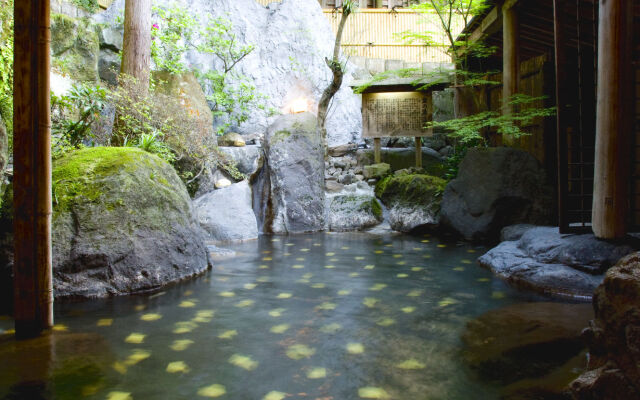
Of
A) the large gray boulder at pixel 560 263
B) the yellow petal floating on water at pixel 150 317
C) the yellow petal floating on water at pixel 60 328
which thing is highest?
the large gray boulder at pixel 560 263

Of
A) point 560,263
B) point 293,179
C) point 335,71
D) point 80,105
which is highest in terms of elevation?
point 335,71

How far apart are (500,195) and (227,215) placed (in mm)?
5080

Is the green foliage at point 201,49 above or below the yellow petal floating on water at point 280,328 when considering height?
above

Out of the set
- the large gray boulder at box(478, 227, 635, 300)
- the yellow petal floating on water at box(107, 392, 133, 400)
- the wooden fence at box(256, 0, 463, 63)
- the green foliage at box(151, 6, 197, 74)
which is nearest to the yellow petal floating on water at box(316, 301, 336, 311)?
the yellow petal floating on water at box(107, 392, 133, 400)

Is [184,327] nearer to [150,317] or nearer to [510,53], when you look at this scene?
[150,317]

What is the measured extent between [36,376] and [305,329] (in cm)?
185

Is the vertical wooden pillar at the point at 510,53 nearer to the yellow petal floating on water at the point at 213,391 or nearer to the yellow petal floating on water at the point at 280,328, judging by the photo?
the yellow petal floating on water at the point at 280,328

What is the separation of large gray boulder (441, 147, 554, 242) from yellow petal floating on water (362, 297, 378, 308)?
160 inches

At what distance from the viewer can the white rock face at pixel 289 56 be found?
18.6 metres

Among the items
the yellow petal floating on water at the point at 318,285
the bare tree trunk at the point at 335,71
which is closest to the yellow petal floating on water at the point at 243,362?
the yellow petal floating on water at the point at 318,285

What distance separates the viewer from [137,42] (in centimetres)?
874

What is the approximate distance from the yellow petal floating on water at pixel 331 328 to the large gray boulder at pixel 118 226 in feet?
7.05

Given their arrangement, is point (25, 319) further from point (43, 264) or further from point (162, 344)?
point (162, 344)

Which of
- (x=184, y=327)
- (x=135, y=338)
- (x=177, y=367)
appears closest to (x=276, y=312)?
(x=184, y=327)
